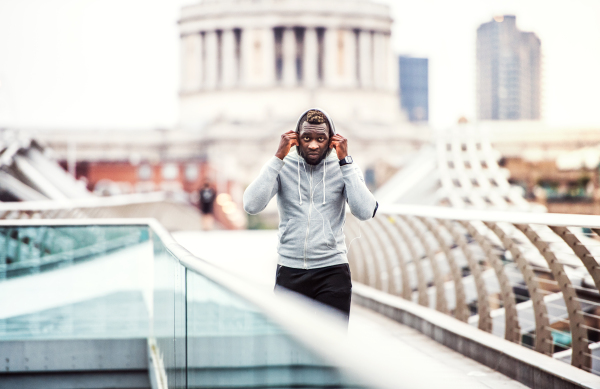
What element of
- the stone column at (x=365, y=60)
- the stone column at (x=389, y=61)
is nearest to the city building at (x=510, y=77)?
the stone column at (x=389, y=61)

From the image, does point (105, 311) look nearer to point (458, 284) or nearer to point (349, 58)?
Answer: point (458, 284)

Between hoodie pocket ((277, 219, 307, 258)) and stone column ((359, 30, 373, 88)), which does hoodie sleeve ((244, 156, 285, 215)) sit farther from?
stone column ((359, 30, 373, 88))

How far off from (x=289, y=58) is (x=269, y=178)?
86.0m

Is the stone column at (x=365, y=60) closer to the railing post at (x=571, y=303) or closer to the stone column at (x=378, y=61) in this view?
the stone column at (x=378, y=61)

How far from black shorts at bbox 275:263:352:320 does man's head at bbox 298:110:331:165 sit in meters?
0.54

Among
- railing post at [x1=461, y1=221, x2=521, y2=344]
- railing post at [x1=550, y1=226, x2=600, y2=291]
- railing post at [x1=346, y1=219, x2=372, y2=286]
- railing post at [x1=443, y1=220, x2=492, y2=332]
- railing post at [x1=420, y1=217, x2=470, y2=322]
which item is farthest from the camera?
railing post at [x1=346, y1=219, x2=372, y2=286]

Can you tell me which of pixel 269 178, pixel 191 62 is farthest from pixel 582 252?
pixel 191 62

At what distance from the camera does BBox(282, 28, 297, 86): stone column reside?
89.0 m

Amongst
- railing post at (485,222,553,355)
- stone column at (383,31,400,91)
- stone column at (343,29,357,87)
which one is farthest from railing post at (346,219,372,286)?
stone column at (383,31,400,91)

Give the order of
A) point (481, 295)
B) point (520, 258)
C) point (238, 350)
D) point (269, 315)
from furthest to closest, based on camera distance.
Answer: point (481, 295), point (520, 258), point (238, 350), point (269, 315)

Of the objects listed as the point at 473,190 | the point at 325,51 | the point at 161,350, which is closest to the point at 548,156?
the point at 325,51

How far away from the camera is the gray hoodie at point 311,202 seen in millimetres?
4355

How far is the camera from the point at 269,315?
2363 mm

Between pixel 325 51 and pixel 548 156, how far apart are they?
24.6 meters
